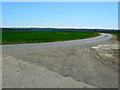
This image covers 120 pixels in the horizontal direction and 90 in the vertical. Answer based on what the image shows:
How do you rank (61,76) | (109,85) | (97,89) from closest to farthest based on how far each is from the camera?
1. (97,89)
2. (109,85)
3. (61,76)

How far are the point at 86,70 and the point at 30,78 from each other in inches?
105

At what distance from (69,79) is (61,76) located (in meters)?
0.45

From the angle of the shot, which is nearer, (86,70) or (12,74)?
(12,74)

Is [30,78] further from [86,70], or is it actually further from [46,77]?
[86,70]

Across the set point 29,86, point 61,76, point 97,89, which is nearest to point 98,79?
point 97,89

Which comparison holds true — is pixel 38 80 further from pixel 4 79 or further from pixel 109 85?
pixel 109 85

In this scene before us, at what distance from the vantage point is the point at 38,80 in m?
5.05

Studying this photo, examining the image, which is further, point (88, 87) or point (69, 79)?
point (69, 79)

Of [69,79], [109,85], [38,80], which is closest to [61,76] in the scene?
[69,79]

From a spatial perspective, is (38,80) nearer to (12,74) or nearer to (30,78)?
(30,78)

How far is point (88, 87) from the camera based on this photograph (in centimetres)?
456

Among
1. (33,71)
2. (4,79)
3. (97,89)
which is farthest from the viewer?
(33,71)

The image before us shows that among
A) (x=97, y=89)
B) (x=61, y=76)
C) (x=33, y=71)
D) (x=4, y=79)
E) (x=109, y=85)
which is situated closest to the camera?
(x=97, y=89)

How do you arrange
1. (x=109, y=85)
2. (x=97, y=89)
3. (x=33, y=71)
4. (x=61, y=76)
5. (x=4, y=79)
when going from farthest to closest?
(x=33, y=71), (x=61, y=76), (x=4, y=79), (x=109, y=85), (x=97, y=89)
